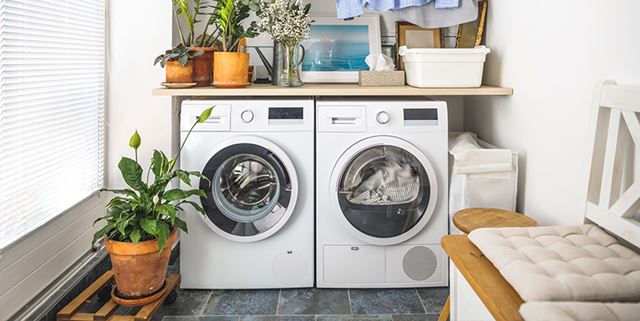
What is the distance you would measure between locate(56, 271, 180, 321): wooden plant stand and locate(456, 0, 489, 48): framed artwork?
2.07 m

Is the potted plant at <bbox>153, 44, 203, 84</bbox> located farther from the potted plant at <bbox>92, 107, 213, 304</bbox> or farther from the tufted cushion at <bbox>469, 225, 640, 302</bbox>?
the tufted cushion at <bbox>469, 225, 640, 302</bbox>

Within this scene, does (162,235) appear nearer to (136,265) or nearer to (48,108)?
(136,265)

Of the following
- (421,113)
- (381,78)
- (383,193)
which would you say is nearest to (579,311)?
(383,193)

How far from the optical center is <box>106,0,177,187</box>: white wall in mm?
2727

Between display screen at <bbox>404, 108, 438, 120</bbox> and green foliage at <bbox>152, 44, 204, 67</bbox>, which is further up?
green foliage at <bbox>152, 44, 204, 67</bbox>

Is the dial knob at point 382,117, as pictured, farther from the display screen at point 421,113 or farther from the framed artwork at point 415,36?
the framed artwork at point 415,36

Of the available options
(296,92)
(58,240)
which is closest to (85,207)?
(58,240)

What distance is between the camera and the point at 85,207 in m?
2.56

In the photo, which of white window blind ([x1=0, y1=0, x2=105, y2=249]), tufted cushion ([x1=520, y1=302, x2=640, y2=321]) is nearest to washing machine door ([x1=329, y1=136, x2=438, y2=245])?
white window blind ([x1=0, y1=0, x2=105, y2=249])

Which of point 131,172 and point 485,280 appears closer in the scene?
point 485,280

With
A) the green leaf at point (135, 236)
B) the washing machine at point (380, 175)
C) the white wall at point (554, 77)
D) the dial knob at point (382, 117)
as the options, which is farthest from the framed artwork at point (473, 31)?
the green leaf at point (135, 236)

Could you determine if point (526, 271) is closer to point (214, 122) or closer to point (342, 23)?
point (214, 122)

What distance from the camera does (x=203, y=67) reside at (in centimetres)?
270

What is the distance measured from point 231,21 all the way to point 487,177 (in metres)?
1.48
